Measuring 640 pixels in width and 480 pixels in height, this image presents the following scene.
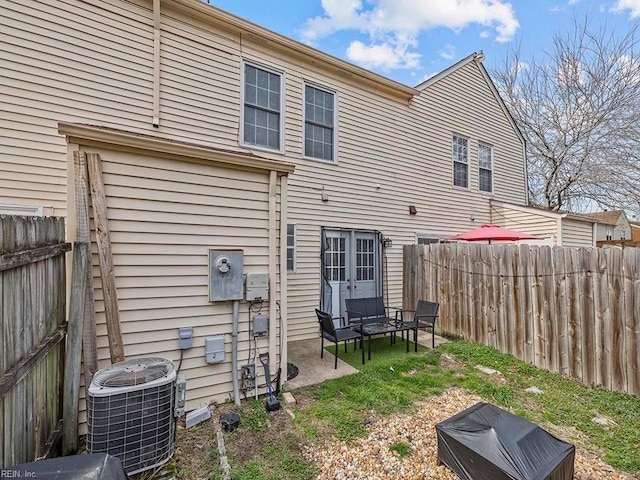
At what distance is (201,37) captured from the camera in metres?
5.66

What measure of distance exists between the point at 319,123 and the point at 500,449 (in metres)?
6.34

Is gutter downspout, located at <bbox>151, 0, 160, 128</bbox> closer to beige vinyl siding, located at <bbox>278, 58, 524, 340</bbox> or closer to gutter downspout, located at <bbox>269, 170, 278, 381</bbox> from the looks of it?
beige vinyl siding, located at <bbox>278, 58, 524, 340</bbox>

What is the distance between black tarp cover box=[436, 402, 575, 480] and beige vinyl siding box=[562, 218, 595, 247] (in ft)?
26.6

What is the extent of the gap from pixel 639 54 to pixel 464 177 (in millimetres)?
9895

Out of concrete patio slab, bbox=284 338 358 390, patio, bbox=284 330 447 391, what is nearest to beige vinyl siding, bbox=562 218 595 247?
patio, bbox=284 330 447 391

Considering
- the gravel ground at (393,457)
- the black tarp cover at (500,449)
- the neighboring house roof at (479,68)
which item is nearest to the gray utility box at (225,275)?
the gravel ground at (393,457)

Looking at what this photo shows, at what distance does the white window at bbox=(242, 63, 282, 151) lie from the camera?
20.1 feet

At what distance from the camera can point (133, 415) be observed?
2.42 metres

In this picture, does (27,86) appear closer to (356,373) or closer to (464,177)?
(356,373)

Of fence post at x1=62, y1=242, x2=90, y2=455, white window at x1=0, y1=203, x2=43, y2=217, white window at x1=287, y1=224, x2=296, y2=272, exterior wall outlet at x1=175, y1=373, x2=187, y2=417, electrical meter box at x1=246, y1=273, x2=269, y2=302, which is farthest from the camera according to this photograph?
white window at x1=287, y1=224, x2=296, y2=272

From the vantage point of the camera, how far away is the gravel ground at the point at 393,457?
257cm

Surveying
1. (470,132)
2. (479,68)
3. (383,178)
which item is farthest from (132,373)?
(479,68)

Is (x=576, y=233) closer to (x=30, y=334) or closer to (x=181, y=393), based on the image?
(x=181, y=393)

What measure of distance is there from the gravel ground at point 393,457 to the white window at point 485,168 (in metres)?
8.30
